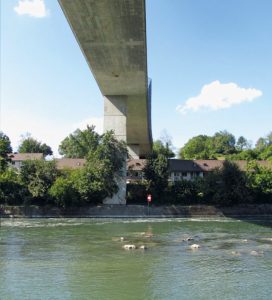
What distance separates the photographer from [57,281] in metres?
15.3

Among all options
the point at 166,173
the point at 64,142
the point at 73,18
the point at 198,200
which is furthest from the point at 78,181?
the point at 64,142

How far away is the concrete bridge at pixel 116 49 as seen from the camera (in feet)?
83.7

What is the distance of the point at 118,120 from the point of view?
44281 millimetres

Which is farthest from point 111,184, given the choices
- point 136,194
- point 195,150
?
point 195,150

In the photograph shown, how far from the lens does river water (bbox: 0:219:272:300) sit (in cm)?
1410

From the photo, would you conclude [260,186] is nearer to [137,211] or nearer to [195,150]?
[137,211]

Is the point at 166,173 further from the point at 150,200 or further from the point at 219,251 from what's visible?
the point at 219,251

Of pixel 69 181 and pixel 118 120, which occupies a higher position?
pixel 118 120

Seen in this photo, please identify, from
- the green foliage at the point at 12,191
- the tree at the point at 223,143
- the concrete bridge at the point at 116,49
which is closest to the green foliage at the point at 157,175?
the concrete bridge at the point at 116,49

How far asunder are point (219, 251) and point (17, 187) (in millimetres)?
26722

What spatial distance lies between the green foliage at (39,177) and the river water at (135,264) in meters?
11.4

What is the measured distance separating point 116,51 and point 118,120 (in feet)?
41.3

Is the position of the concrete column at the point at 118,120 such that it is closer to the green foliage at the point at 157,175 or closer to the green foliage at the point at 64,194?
the green foliage at the point at 157,175

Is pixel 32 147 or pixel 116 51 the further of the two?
pixel 32 147
